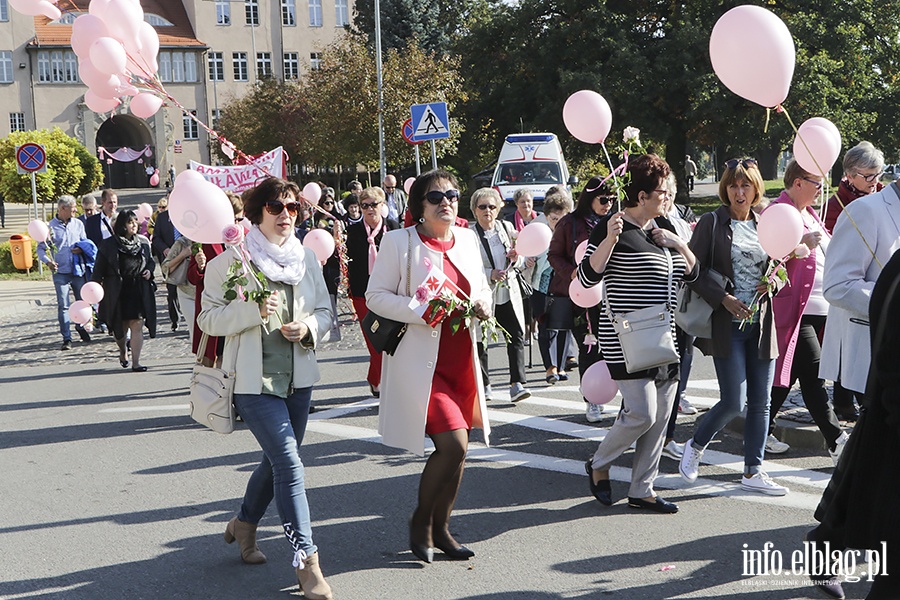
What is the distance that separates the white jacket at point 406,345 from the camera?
17.0 feet

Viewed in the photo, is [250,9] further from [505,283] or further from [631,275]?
[631,275]

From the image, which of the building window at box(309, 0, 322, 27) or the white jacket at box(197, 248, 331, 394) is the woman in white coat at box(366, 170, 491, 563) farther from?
the building window at box(309, 0, 322, 27)

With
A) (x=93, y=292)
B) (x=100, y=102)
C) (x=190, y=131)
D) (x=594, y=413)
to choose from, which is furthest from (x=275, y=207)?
(x=190, y=131)

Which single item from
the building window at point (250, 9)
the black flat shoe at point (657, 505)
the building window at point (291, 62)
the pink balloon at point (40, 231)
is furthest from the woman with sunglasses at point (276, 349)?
the building window at point (250, 9)

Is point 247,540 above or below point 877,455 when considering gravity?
below

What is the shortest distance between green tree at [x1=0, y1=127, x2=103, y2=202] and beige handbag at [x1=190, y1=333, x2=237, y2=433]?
89.5ft

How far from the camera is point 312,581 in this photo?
15.7 ft

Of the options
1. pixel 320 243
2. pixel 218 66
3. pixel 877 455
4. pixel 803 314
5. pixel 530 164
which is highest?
pixel 218 66

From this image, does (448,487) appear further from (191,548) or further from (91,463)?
(91,463)

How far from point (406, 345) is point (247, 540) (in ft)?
4.34

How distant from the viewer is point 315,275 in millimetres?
5355

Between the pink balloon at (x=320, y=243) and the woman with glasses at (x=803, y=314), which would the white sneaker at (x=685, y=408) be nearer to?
the woman with glasses at (x=803, y=314)

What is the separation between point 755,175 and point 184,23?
69498 mm

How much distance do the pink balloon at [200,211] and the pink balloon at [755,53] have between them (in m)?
2.68
